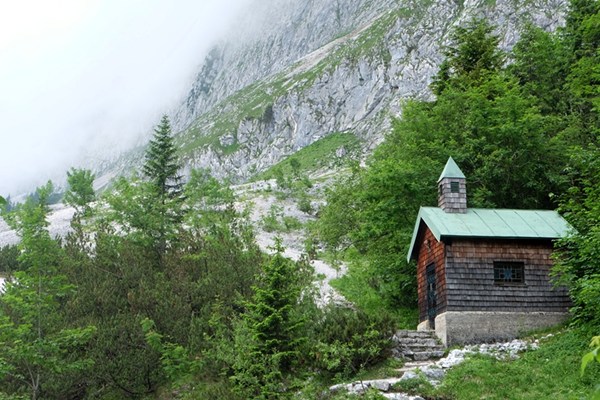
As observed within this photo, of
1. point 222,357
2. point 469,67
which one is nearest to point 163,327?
point 222,357

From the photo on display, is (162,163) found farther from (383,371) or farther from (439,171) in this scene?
(383,371)

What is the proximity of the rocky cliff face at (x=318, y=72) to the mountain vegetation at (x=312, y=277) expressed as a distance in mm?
58807

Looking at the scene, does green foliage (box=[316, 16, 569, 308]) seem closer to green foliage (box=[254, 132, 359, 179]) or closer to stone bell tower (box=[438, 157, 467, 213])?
stone bell tower (box=[438, 157, 467, 213])

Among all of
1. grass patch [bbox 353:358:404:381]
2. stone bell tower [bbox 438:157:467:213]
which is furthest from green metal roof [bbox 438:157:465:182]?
grass patch [bbox 353:358:404:381]

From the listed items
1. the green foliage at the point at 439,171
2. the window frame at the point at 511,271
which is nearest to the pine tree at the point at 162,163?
the green foliage at the point at 439,171

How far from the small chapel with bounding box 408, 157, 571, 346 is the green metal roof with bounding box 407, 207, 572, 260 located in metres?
0.03

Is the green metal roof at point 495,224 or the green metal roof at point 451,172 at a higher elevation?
the green metal roof at point 451,172

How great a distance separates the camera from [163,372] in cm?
1823

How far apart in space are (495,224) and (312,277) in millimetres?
6398

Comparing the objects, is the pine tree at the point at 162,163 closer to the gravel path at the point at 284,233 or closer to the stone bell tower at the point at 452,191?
the gravel path at the point at 284,233

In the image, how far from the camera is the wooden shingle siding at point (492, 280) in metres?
18.6

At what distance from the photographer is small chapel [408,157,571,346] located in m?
18.3

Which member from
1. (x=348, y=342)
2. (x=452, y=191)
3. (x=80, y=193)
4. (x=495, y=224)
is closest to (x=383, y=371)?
(x=348, y=342)

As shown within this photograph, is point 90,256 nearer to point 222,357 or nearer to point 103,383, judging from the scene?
point 103,383
